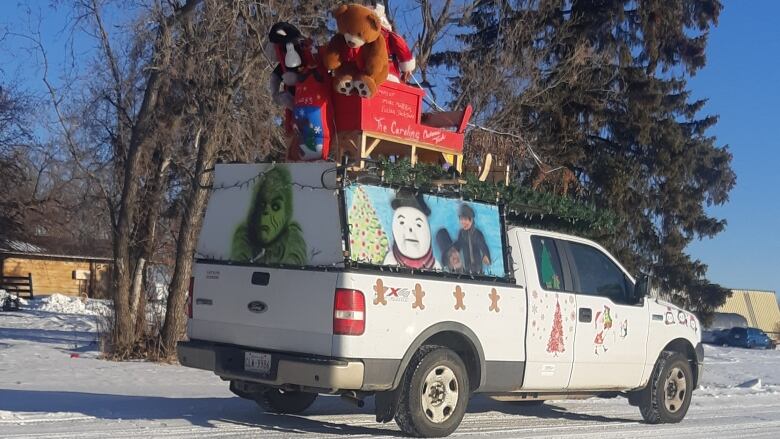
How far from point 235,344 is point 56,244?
40.7 metres

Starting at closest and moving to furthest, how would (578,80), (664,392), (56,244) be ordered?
(664,392)
(578,80)
(56,244)

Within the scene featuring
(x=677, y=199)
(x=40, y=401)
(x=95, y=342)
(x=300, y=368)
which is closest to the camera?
(x=300, y=368)

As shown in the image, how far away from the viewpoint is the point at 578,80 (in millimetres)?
21281

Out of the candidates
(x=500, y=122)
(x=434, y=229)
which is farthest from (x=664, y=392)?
(x=500, y=122)

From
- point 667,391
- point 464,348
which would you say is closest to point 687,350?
point 667,391

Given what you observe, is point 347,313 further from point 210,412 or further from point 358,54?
point 358,54

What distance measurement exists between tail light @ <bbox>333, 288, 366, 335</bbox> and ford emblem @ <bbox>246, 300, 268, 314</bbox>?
2.55ft

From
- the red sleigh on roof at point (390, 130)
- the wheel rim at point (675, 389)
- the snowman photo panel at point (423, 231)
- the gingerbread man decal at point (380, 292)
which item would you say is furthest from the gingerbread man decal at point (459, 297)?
the wheel rim at point (675, 389)

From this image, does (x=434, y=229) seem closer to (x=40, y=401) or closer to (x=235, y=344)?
(x=235, y=344)

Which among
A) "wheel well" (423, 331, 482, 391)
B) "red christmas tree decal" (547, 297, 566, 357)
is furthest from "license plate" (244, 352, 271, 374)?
"red christmas tree decal" (547, 297, 566, 357)

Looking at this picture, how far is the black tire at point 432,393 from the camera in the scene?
300 inches

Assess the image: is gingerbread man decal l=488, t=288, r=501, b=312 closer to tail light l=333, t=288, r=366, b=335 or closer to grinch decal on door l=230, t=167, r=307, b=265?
tail light l=333, t=288, r=366, b=335

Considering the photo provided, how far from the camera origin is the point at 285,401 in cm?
895

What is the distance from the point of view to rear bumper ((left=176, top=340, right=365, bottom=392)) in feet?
23.0
